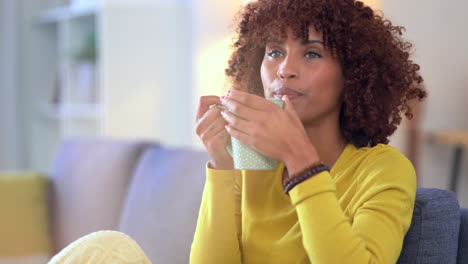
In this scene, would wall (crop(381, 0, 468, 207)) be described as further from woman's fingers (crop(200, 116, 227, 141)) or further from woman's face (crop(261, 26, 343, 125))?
woman's fingers (crop(200, 116, 227, 141))

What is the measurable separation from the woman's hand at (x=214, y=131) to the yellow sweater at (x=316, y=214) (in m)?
0.03

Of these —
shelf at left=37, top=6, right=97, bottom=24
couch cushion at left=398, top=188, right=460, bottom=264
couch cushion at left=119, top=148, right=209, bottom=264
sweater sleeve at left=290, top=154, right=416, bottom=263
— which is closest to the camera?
sweater sleeve at left=290, top=154, right=416, bottom=263

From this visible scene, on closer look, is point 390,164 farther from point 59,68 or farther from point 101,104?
point 59,68

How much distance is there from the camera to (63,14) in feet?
11.4

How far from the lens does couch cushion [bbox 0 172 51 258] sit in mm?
2326

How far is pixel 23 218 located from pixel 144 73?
946mm

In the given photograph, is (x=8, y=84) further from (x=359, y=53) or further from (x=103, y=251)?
(x=359, y=53)

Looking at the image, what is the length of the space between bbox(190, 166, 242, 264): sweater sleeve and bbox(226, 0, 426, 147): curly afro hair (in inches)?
9.5

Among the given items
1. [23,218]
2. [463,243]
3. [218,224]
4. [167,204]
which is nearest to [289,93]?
[218,224]

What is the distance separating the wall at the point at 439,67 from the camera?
245cm

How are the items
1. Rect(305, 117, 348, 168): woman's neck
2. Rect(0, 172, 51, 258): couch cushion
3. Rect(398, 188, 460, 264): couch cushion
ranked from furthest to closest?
Rect(0, 172, 51, 258): couch cushion
Rect(305, 117, 348, 168): woman's neck
Rect(398, 188, 460, 264): couch cushion

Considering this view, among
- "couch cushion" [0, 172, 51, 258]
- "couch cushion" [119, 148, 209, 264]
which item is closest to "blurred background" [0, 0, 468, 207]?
"couch cushion" [119, 148, 209, 264]

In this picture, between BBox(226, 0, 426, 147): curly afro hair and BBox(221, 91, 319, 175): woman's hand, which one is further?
BBox(226, 0, 426, 147): curly afro hair

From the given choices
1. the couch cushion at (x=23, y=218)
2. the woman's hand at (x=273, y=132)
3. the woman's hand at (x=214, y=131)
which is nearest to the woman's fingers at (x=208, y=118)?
the woman's hand at (x=214, y=131)
